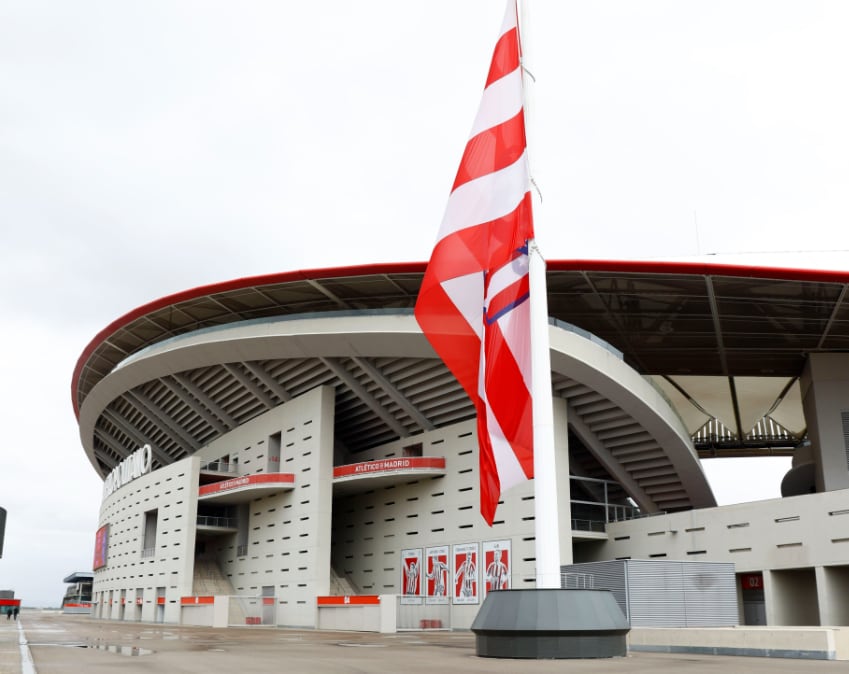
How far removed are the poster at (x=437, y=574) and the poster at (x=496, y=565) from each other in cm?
226

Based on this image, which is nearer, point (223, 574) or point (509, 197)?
point (509, 197)

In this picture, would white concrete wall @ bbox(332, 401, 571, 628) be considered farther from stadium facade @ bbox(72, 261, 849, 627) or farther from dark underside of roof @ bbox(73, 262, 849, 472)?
dark underside of roof @ bbox(73, 262, 849, 472)

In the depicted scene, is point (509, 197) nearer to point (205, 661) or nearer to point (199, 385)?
point (205, 661)

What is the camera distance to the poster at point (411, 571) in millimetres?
33650

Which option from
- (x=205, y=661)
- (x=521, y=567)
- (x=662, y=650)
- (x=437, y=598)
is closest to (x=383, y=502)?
(x=437, y=598)

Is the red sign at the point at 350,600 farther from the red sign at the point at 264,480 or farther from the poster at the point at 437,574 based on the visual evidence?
the red sign at the point at 264,480

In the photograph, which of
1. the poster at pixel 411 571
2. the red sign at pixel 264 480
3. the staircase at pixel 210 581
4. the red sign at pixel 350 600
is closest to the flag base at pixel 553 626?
the red sign at pixel 350 600

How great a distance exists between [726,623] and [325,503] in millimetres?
17700

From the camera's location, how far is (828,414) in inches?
1225

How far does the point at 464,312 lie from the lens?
495 inches

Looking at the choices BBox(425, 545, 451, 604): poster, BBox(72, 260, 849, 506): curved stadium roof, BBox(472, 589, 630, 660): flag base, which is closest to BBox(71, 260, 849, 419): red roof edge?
BBox(72, 260, 849, 506): curved stadium roof

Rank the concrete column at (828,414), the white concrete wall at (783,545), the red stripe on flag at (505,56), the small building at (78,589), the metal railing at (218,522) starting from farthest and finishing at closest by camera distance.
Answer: the small building at (78,589) → the metal railing at (218,522) → the concrete column at (828,414) → the white concrete wall at (783,545) → the red stripe on flag at (505,56)

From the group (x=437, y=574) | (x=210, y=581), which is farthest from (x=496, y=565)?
(x=210, y=581)

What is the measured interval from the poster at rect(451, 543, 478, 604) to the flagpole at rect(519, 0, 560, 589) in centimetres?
1929
